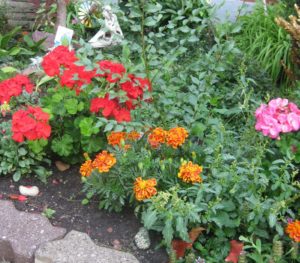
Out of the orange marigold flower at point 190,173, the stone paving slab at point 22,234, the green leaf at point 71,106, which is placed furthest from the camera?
the green leaf at point 71,106

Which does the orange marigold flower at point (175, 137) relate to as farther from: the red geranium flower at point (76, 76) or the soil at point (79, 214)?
the red geranium flower at point (76, 76)

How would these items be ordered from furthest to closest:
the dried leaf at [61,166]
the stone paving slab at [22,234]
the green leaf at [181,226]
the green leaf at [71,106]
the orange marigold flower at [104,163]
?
the dried leaf at [61,166] → the green leaf at [71,106] → the stone paving slab at [22,234] → the orange marigold flower at [104,163] → the green leaf at [181,226]

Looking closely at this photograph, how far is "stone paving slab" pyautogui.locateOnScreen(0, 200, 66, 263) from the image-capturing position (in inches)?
101

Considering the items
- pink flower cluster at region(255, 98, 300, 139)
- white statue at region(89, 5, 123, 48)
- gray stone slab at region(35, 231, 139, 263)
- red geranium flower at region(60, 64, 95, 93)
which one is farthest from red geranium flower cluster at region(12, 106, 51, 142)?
white statue at region(89, 5, 123, 48)

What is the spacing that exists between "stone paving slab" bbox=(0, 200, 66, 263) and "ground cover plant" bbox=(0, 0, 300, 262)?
267 millimetres

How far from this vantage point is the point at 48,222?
2.69m

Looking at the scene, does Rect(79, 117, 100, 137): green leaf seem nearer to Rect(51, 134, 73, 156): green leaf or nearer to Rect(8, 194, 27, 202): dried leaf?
Rect(51, 134, 73, 156): green leaf

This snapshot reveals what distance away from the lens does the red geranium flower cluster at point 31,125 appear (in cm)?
272

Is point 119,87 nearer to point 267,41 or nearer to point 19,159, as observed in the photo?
point 19,159

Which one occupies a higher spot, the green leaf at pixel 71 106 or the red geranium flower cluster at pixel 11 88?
the red geranium flower cluster at pixel 11 88

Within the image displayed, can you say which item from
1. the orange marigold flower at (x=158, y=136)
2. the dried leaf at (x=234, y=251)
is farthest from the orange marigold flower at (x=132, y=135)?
the dried leaf at (x=234, y=251)

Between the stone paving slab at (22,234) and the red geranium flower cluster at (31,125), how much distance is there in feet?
1.40

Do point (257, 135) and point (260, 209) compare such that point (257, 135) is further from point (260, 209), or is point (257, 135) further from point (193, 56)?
point (193, 56)

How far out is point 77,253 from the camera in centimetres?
250
